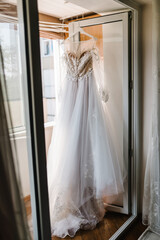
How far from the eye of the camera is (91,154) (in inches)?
94.3

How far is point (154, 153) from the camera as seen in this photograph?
2.32 meters

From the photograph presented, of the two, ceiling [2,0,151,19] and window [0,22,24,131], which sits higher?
ceiling [2,0,151,19]

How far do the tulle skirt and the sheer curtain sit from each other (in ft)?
4.35

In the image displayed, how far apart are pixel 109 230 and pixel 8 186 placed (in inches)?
67.9

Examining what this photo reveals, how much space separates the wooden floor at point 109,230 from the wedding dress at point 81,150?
81mm

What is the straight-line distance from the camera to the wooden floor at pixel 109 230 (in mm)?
2288

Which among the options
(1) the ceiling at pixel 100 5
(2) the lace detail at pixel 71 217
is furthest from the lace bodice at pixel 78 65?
(2) the lace detail at pixel 71 217

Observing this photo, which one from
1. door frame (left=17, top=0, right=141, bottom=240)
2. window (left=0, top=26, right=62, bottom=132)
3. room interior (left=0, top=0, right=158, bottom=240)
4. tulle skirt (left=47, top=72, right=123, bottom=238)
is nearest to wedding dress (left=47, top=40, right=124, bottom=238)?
tulle skirt (left=47, top=72, right=123, bottom=238)

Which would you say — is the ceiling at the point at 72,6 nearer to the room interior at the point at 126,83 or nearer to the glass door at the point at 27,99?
the room interior at the point at 126,83

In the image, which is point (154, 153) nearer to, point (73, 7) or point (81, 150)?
point (81, 150)

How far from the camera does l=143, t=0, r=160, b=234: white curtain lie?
220cm

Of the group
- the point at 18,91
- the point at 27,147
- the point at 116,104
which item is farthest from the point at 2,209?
the point at 116,104

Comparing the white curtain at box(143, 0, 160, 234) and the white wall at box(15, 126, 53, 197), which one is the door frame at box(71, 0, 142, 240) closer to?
the white curtain at box(143, 0, 160, 234)

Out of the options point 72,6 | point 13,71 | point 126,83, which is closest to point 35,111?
point 13,71
